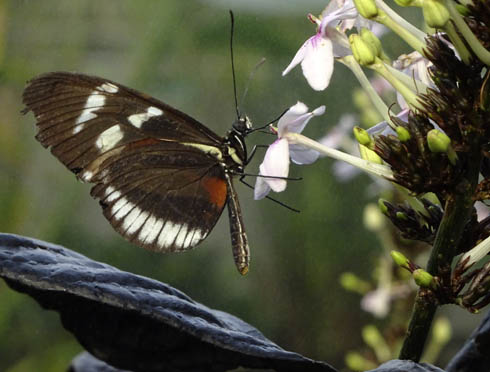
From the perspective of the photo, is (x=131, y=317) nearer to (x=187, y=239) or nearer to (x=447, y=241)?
(x=447, y=241)

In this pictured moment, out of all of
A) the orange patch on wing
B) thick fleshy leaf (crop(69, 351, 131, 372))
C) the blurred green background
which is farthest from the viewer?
the blurred green background

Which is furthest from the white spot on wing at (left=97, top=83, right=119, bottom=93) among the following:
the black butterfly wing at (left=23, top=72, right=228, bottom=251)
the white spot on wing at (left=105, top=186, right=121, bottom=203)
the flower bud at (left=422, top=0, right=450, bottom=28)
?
the flower bud at (left=422, top=0, right=450, bottom=28)

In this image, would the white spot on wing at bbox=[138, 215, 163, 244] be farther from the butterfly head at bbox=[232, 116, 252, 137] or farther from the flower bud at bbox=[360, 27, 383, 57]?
the flower bud at bbox=[360, 27, 383, 57]

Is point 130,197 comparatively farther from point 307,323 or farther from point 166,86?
point 307,323

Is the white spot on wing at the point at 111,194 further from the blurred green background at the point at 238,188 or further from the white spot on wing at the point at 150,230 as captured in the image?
the blurred green background at the point at 238,188

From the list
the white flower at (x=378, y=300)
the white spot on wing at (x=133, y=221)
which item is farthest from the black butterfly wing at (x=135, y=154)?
the white flower at (x=378, y=300)

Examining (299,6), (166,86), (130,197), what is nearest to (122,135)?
(130,197)

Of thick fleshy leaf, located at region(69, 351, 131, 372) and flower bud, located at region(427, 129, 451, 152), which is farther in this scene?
thick fleshy leaf, located at region(69, 351, 131, 372)

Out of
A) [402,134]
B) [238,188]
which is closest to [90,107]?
[402,134]
